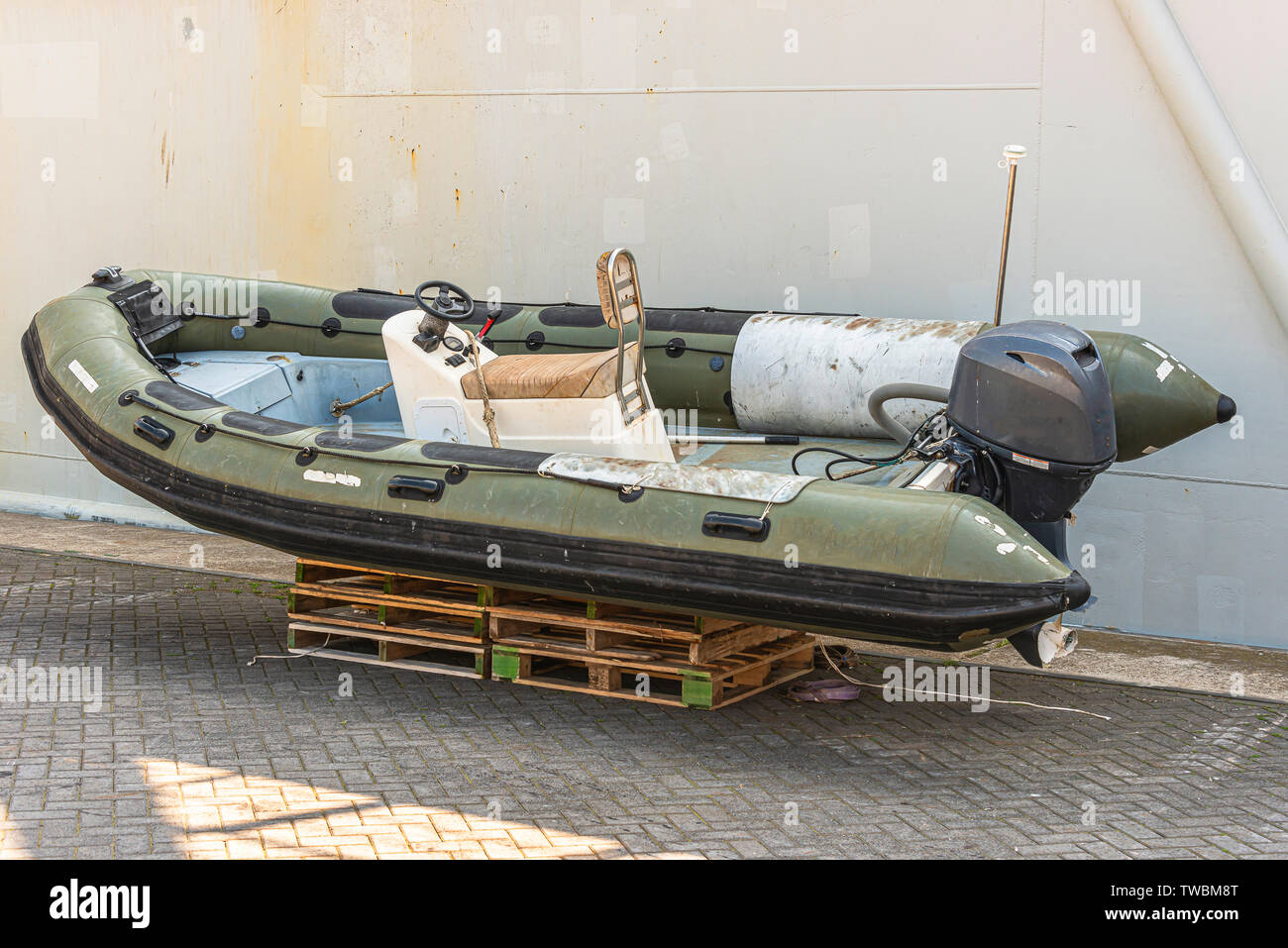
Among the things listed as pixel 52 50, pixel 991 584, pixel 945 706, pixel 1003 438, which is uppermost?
pixel 52 50

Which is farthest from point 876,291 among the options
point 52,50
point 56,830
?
point 52,50

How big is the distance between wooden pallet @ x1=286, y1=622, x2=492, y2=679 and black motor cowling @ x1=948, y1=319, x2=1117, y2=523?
2183 millimetres

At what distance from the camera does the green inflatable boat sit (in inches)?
186

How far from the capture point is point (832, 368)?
6.45m

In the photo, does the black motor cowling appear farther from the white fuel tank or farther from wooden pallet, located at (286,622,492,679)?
wooden pallet, located at (286,622,492,679)

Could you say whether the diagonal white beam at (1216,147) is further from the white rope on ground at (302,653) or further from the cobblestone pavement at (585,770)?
the white rope on ground at (302,653)

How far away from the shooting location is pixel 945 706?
5.77m

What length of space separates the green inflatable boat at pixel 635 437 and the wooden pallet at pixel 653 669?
0.47m

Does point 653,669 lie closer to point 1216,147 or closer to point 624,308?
point 624,308

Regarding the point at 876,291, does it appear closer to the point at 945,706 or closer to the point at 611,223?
the point at 611,223

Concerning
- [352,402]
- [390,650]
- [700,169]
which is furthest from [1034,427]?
[352,402]

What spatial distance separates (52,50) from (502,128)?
3.37 m

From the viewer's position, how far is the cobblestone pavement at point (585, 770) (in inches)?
169

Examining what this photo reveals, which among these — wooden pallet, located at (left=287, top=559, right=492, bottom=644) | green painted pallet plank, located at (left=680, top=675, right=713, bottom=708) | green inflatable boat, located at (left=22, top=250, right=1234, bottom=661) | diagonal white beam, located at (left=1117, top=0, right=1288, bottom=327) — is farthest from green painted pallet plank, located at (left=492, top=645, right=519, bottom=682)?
diagonal white beam, located at (left=1117, top=0, right=1288, bottom=327)
